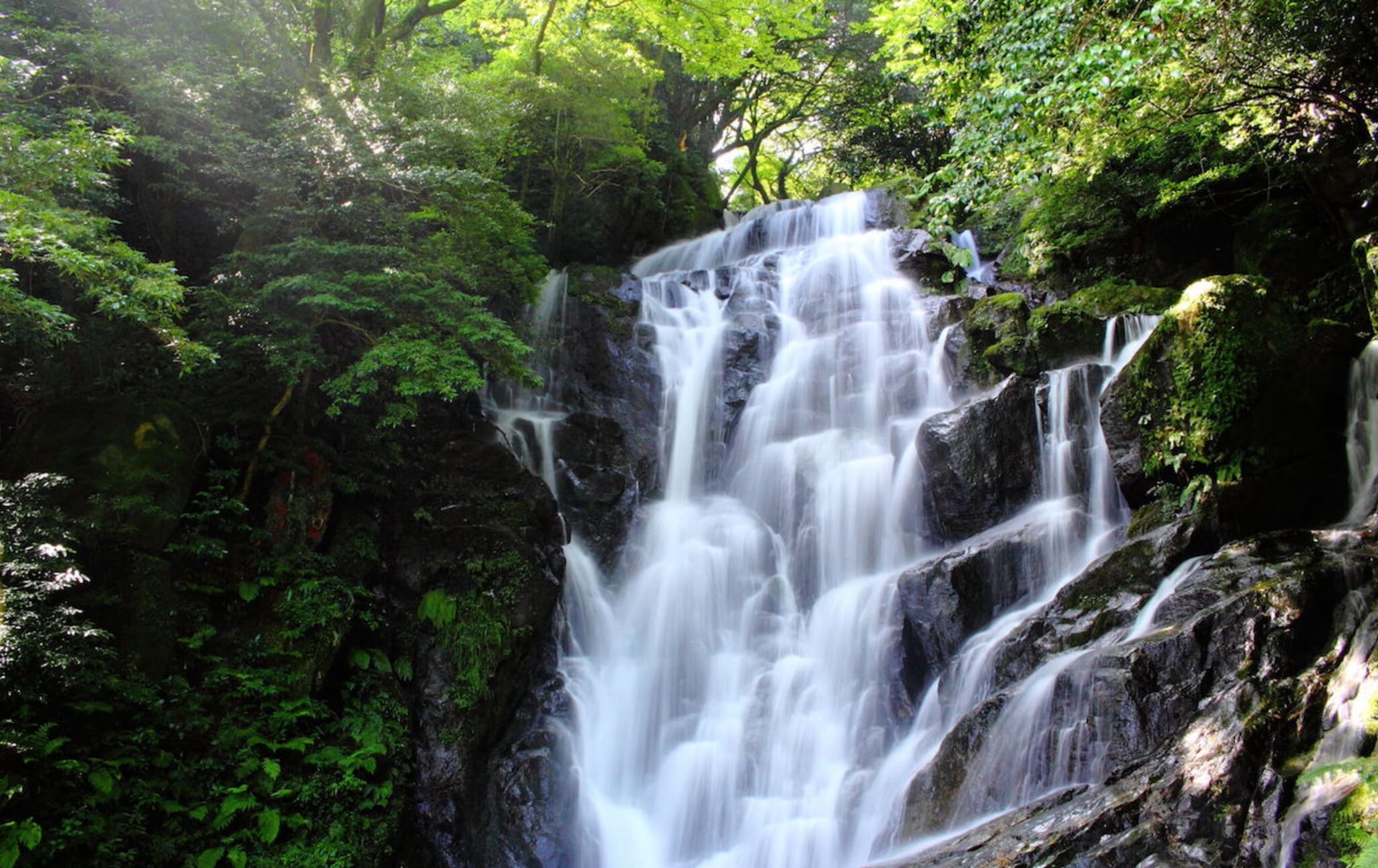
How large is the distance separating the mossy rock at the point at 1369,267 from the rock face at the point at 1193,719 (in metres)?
2.98

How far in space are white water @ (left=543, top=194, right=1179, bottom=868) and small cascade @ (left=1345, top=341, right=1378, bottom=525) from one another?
197 centimetres

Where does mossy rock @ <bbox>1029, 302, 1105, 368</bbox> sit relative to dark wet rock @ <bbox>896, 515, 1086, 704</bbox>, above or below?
above

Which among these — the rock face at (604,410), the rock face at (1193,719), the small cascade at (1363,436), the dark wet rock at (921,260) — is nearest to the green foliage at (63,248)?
the rock face at (604,410)

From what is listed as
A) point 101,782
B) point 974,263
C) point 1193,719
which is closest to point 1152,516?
point 1193,719

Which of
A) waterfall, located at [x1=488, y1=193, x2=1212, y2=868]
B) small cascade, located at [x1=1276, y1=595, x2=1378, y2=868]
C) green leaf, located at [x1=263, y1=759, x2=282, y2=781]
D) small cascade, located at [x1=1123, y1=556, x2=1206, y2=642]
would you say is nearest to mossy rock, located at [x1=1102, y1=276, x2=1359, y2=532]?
small cascade, located at [x1=1123, y1=556, x2=1206, y2=642]

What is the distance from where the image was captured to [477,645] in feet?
28.3

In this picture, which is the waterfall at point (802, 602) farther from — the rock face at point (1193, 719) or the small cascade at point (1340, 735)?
the small cascade at point (1340, 735)

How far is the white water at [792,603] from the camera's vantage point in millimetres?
7562

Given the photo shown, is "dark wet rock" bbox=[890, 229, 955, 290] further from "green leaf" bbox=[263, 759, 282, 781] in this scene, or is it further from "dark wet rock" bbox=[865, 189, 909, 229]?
"green leaf" bbox=[263, 759, 282, 781]

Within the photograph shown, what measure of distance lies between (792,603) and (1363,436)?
6.19m

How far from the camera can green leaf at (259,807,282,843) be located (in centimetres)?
642

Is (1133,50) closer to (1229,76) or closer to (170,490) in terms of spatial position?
(1229,76)

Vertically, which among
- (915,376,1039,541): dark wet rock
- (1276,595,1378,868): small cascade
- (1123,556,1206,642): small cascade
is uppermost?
(915,376,1039,541): dark wet rock

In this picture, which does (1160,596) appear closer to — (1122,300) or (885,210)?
(1122,300)
